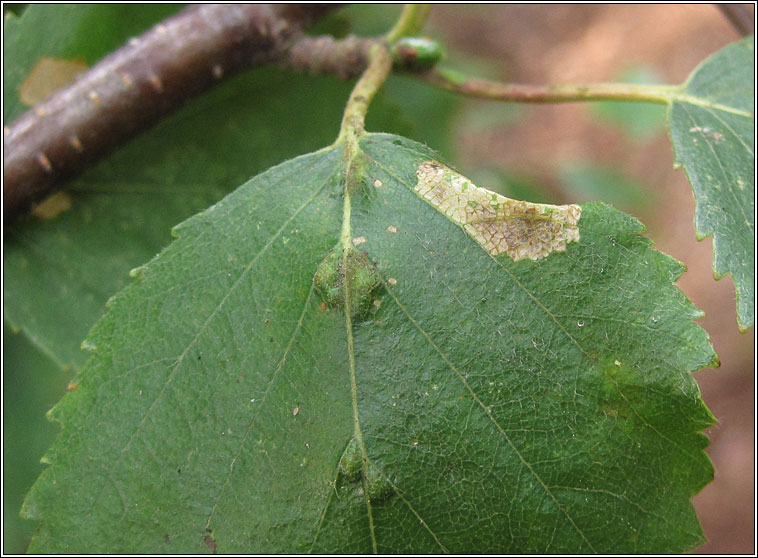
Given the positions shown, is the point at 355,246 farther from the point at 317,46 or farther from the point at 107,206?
the point at 107,206

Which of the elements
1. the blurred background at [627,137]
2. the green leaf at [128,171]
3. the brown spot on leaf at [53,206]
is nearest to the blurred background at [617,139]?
the blurred background at [627,137]

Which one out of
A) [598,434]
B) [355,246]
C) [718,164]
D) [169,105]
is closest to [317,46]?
[169,105]

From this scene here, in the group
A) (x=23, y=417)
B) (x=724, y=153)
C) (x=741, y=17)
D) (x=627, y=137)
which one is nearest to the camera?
(x=724, y=153)

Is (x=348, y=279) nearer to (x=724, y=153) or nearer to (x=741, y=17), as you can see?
(x=724, y=153)

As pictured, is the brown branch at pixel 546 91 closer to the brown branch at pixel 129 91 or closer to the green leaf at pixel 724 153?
the green leaf at pixel 724 153

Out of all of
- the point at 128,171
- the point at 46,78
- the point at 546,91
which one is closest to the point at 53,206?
the point at 128,171

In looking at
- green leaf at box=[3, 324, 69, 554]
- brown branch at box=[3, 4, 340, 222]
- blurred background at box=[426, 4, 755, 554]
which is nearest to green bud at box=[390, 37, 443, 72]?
brown branch at box=[3, 4, 340, 222]
